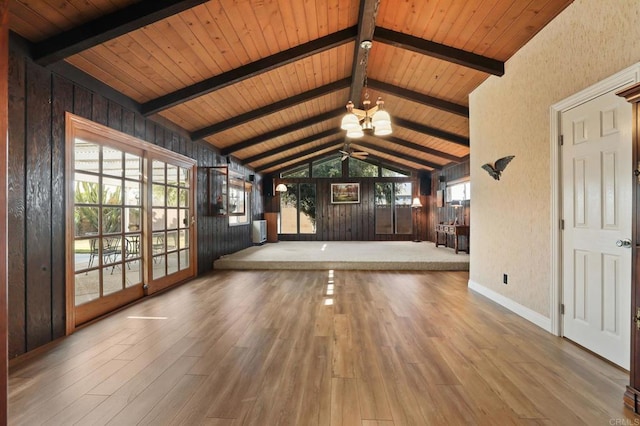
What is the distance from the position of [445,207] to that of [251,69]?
7532 millimetres

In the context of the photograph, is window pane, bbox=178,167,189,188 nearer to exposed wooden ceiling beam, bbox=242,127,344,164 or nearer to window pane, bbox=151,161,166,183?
window pane, bbox=151,161,166,183

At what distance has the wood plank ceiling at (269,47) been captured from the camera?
8.48 ft

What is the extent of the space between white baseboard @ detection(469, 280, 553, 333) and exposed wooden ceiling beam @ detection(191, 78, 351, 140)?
3.90 m

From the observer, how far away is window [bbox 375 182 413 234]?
11.1m

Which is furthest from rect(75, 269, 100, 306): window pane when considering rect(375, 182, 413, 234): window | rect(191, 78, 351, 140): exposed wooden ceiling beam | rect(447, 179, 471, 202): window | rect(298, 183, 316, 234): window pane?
rect(375, 182, 413, 234): window

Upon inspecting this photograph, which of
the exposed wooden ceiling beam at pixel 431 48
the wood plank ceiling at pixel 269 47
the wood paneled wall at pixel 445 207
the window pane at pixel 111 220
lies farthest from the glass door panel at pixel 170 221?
the wood paneled wall at pixel 445 207

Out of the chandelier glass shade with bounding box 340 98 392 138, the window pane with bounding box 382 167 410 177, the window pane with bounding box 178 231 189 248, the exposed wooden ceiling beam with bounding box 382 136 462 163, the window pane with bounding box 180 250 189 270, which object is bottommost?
the window pane with bounding box 180 250 189 270

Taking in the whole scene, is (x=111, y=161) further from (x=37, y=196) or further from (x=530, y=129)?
(x=530, y=129)

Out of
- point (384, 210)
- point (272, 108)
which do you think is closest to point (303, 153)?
point (384, 210)

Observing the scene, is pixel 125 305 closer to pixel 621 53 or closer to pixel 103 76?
pixel 103 76

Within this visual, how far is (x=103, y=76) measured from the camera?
3.29 metres

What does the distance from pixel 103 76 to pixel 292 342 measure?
337cm

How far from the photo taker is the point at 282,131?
6.95 metres

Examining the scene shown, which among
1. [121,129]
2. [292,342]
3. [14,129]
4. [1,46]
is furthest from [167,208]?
[1,46]
